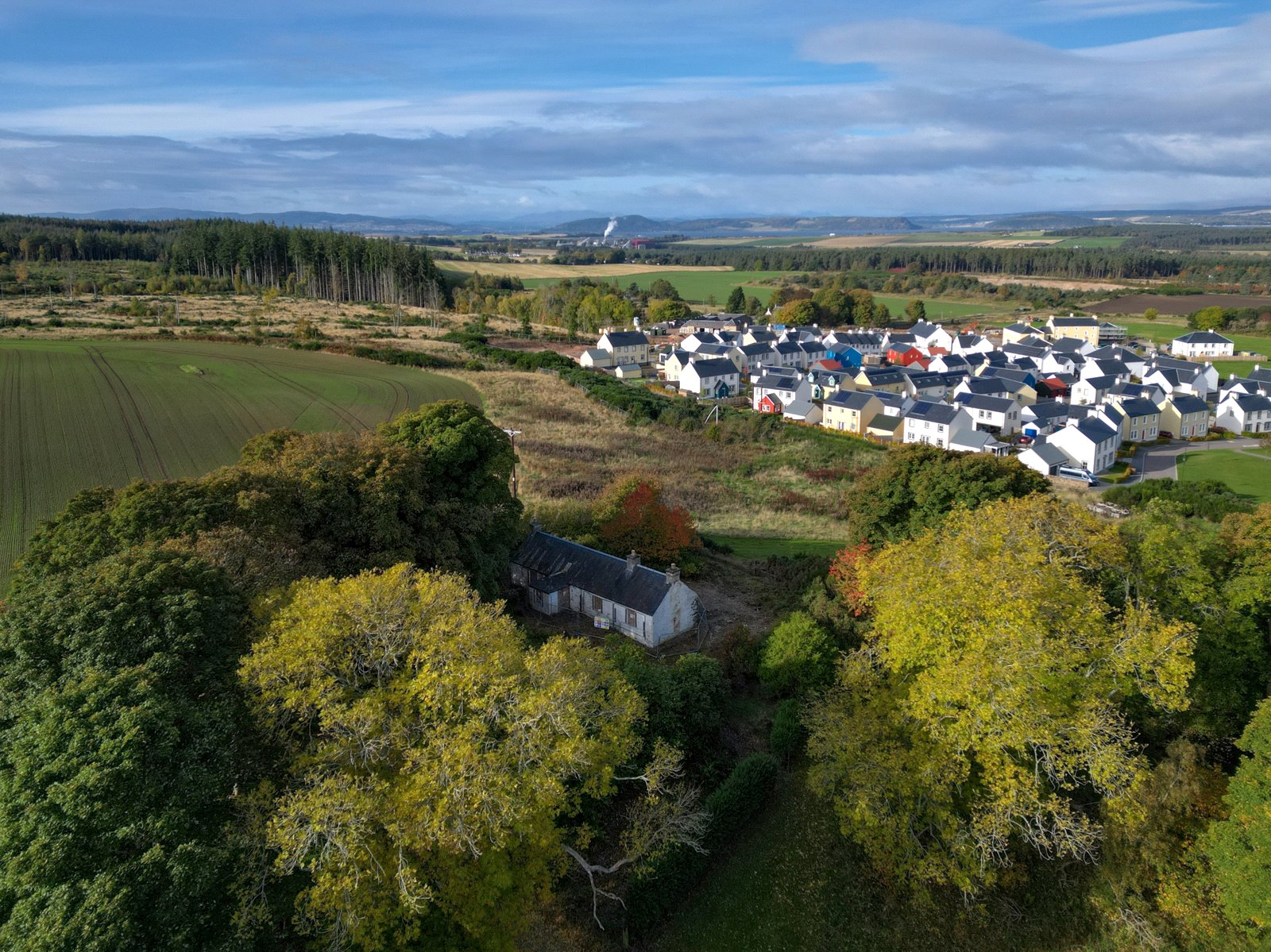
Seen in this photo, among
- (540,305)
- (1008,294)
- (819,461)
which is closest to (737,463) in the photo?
(819,461)

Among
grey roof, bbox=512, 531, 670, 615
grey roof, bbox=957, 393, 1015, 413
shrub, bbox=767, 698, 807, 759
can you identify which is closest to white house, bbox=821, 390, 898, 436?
grey roof, bbox=957, 393, 1015, 413

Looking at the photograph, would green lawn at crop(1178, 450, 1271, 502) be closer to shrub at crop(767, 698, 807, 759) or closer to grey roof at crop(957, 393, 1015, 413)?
grey roof at crop(957, 393, 1015, 413)

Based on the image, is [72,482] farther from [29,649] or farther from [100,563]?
[29,649]

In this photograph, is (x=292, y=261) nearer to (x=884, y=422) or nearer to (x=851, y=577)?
(x=884, y=422)

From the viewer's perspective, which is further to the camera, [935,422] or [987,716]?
[935,422]

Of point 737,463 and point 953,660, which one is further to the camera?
point 737,463

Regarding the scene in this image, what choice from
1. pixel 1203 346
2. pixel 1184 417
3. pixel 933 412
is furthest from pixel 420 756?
pixel 1203 346

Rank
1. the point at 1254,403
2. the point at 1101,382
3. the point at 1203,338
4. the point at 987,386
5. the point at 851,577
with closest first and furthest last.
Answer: the point at 851,577 → the point at 1254,403 → the point at 987,386 → the point at 1101,382 → the point at 1203,338

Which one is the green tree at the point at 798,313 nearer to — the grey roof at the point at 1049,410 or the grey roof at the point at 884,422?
the grey roof at the point at 884,422
